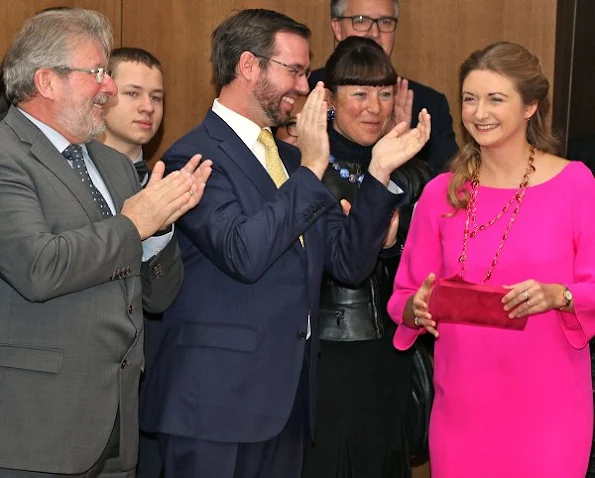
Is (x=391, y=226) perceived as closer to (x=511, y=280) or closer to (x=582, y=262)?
(x=511, y=280)

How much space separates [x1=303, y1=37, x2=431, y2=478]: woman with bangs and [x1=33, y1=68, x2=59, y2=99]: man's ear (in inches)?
45.5

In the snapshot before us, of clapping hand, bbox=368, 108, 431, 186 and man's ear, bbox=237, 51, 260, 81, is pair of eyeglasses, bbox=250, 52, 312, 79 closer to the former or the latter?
man's ear, bbox=237, 51, 260, 81

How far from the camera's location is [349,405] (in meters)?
3.74

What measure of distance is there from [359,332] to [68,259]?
4.64 feet

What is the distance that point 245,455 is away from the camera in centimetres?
306

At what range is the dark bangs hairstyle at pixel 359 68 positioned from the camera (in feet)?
12.8

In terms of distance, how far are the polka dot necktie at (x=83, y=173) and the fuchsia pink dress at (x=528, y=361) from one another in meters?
1.09

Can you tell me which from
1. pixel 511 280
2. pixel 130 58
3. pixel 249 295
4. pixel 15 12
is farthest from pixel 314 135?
pixel 15 12

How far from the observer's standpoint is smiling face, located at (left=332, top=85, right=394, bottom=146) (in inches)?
152

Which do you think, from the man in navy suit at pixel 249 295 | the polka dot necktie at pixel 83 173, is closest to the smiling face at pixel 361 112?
the man in navy suit at pixel 249 295

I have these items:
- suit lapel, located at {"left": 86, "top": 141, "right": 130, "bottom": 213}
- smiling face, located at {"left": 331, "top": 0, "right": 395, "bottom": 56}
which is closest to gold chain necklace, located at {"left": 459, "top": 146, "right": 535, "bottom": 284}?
suit lapel, located at {"left": 86, "top": 141, "right": 130, "bottom": 213}

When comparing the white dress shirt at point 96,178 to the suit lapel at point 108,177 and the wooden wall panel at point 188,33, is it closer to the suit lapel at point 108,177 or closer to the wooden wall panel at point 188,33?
the suit lapel at point 108,177

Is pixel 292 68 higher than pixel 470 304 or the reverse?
higher

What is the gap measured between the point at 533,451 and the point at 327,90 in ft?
5.20
